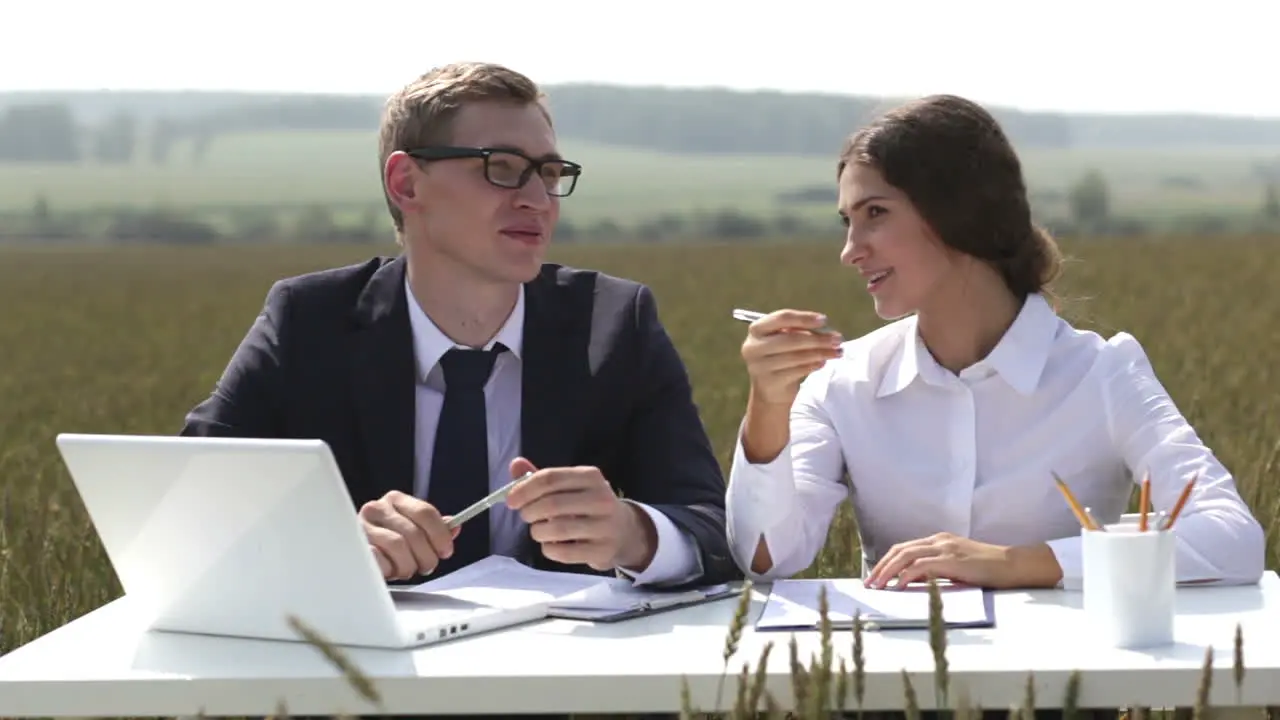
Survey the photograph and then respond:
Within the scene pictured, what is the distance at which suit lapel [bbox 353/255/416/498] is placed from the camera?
11.0 feet

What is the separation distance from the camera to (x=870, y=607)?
2.61m

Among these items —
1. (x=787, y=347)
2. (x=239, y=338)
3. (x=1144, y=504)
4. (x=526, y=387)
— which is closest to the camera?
(x=1144, y=504)

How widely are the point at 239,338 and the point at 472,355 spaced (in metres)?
24.4

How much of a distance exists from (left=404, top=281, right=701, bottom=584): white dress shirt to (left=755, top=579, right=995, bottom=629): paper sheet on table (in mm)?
656

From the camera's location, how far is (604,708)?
2221mm

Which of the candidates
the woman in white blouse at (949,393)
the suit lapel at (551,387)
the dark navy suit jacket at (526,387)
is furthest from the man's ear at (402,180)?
the woman in white blouse at (949,393)

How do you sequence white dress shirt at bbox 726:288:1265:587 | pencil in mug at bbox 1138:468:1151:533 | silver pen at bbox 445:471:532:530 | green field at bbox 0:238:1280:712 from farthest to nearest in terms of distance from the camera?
green field at bbox 0:238:1280:712, white dress shirt at bbox 726:288:1265:587, silver pen at bbox 445:471:532:530, pencil in mug at bbox 1138:468:1151:533

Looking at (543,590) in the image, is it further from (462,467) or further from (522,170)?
(522,170)

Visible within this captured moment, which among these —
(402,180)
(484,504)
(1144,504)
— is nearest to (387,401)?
(402,180)

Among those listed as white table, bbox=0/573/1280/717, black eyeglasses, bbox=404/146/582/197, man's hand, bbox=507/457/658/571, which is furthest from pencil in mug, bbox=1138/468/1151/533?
black eyeglasses, bbox=404/146/582/197

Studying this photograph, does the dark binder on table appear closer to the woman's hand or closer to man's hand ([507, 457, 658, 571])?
man's hand ([507, 457, 658, 571])

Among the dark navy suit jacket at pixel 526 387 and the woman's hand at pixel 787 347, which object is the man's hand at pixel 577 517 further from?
the dark navy suit jacket at pixel 526 387

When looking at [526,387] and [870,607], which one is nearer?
[870,607]

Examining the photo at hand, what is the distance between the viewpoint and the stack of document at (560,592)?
263 centimetres
